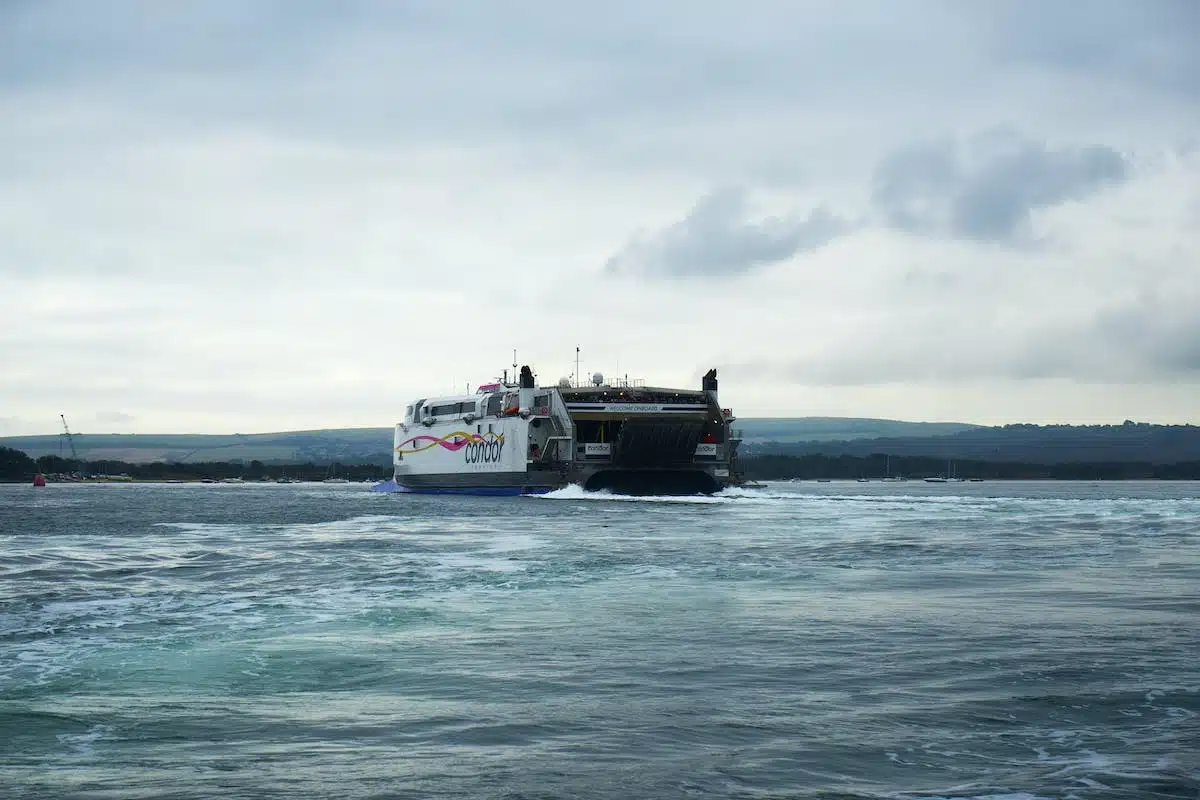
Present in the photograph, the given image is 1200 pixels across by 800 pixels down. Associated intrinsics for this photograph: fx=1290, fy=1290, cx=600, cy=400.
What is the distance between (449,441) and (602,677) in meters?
92.0

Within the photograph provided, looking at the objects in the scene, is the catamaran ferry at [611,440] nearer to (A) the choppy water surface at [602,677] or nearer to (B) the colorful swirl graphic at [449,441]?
(B) the colorful swirl graphic at [449,441]

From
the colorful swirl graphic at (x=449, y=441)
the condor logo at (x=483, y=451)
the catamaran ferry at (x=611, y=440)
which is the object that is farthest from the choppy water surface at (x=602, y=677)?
the colorful swirl graphic at (x=449, y=441)

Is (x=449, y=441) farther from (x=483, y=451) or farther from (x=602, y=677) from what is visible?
(x=602, y=677)

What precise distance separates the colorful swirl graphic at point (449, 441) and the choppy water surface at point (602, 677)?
6294 cm

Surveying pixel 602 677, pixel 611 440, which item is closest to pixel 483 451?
pixel 611 440

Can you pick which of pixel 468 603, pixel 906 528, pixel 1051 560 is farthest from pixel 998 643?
pixel 906 528

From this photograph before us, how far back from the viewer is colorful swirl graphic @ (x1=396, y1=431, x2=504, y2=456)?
97438 millimetres

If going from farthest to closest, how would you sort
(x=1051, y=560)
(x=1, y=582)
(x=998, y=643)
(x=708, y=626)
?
(x=1051, y=560) < (x=1, y=582) < (x=708, y=626) < (x=998, y=643)

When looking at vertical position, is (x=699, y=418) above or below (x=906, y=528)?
above

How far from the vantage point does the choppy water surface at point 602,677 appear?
10273mm

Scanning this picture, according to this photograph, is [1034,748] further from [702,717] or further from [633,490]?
[633,490]

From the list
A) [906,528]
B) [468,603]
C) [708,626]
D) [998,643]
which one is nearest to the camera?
[998,643]

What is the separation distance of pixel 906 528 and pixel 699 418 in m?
35.1

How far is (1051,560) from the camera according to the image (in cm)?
3334
